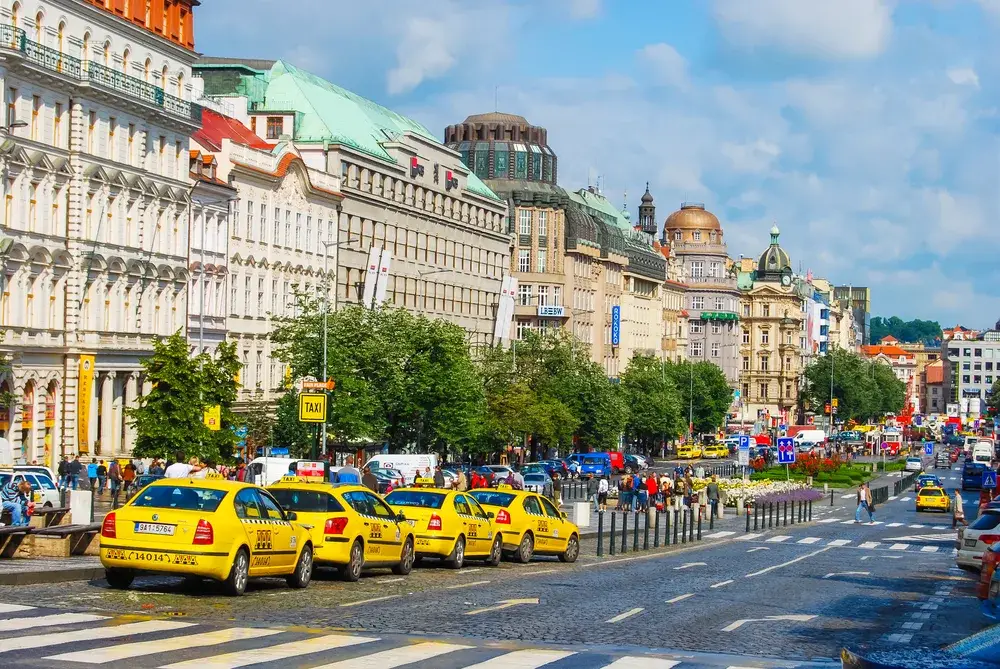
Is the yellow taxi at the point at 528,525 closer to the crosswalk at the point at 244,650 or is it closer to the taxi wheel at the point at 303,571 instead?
the taxi wheel at the point at 303,571

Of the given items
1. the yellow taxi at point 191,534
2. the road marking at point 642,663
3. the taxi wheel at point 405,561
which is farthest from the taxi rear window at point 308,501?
the road marking at point 642,663

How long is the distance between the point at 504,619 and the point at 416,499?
10544 millimetres

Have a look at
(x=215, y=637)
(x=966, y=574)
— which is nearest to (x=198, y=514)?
(x=215, y=637)

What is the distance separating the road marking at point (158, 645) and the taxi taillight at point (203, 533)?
10.9 feet

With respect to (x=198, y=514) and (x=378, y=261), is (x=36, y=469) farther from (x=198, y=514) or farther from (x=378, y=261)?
(x=378, y=261)

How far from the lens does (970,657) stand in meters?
9.67

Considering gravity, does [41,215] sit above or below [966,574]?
above

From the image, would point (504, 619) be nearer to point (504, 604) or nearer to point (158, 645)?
point (504, 604)

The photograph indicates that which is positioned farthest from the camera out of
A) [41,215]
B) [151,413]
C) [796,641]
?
[41,215]

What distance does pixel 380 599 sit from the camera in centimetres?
2408

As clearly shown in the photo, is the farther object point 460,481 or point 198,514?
point 460,481

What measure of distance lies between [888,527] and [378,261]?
34.7 metres

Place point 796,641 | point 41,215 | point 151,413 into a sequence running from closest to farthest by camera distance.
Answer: point 796,641 → point 151,413 → point 41,215

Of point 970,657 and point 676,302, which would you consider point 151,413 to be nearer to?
point 970,657
